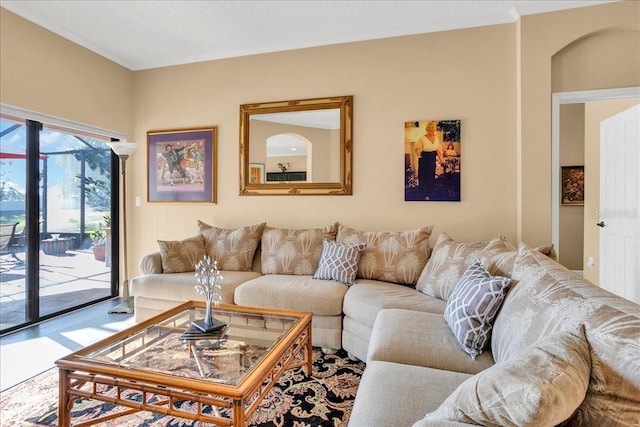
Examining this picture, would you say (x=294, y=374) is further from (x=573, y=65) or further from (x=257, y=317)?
(x=573, y=65)

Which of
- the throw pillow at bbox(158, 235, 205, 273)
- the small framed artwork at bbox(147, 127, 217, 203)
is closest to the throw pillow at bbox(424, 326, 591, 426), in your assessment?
the throw pillow at bbox(158, 235, 205, 273)

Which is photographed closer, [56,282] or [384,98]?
[384,98]

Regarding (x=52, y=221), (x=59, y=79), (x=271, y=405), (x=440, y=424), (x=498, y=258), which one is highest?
(x=59, y=79)

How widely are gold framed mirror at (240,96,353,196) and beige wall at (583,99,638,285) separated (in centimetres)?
286

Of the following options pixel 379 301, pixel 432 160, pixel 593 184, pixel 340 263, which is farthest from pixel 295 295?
pixel 593 184

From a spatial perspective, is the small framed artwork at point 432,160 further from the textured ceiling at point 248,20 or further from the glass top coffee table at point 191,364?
the glass top coffee table at point 191,364

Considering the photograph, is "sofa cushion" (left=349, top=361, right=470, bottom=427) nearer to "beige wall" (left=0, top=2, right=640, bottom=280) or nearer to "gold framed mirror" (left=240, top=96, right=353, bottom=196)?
"beige wall" (left=0, top=2, right=640, bottom=280)

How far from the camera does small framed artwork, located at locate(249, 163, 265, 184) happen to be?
11.6ft

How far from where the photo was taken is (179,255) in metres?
3.02

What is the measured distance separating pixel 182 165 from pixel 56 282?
68.7 inches

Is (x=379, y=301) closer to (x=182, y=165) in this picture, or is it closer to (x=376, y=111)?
(x=376, y=111)

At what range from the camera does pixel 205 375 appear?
1.35 m

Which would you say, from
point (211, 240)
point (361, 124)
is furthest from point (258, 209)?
point (361, 124)

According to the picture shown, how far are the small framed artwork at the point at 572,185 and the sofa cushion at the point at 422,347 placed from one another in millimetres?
4646
